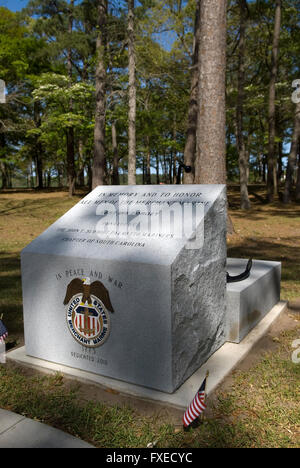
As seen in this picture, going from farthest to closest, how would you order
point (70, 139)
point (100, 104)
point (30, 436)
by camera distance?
point (70, 139) → point (100, 104) → point (30, 436)

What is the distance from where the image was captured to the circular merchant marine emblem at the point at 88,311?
11.3ft

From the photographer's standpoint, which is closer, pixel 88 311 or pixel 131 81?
pixel 88 311

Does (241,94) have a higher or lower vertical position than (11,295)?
higher

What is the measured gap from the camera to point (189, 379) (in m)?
3.45

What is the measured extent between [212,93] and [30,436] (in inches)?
278

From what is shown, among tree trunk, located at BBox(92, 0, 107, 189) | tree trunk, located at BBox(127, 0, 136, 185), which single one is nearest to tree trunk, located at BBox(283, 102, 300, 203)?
tree trunk, located at BBox(127, 0, 136, 185)

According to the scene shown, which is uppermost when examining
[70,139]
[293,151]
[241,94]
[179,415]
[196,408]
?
[241,94]

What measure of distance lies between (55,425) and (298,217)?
43.1 ft

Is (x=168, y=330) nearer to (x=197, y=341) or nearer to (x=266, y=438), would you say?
(x=197, y=341)

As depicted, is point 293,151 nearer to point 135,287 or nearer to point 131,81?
point 131,81

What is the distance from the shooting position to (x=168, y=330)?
10.3ft

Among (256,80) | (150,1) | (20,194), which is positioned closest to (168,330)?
(150,1)

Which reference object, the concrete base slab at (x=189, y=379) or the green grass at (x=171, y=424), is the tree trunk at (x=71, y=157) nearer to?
the concrete base slab at (x=189, y=379)

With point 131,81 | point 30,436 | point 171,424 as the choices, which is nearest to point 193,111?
point 131,81
